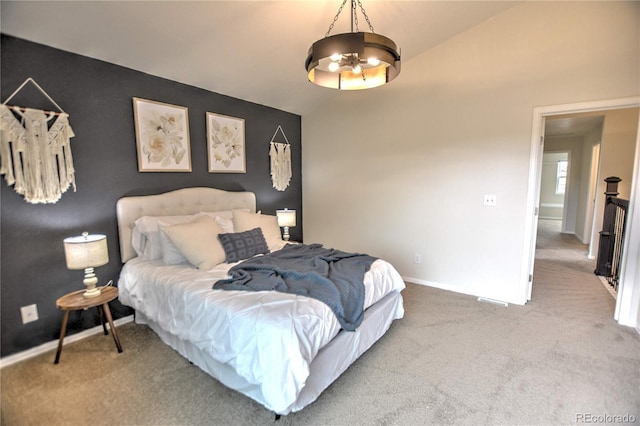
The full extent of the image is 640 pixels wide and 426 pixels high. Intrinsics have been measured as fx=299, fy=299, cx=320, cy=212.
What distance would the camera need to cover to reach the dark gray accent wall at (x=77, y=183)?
223cm

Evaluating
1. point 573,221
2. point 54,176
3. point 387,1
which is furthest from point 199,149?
point 573,221

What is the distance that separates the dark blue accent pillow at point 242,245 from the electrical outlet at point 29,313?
1486mm

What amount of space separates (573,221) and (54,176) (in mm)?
9613

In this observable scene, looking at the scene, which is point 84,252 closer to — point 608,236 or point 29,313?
point 29,313

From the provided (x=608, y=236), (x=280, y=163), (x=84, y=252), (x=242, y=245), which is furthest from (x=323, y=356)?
(x=608, y=236)

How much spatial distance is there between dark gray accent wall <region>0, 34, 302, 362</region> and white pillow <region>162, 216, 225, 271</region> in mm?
699

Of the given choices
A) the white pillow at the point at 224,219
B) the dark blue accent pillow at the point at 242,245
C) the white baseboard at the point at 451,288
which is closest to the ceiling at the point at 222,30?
the white pillow at the point at 224,219

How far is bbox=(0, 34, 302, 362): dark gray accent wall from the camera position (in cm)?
223

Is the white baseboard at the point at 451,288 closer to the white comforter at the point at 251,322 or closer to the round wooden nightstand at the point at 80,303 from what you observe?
the white comforter at the point at 251,322

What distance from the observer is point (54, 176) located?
238 cm

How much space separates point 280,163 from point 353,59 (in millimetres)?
2687

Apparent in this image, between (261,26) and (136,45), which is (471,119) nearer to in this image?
(261,26)

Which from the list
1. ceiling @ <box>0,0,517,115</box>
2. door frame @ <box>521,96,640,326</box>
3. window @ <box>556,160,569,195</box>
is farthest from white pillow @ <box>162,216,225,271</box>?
window @ <box>556,160,569,195</box>

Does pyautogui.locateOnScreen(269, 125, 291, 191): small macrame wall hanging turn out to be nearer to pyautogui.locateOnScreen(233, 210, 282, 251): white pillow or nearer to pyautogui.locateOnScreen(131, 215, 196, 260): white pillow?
pyautogui.locateOnScreen(233, 210, 282, 251): white pillow
